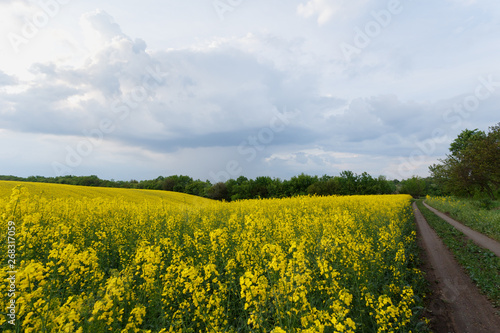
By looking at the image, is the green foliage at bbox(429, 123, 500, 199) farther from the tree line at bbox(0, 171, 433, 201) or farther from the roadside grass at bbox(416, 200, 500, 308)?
the roadside grass at bbox(416, 200, 500, 308)

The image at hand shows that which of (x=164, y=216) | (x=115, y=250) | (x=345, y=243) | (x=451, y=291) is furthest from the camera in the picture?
(x=164, y=216)

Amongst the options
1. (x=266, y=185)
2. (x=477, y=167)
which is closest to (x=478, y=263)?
(x=477, y=167)

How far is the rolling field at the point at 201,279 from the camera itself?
8.43 feet

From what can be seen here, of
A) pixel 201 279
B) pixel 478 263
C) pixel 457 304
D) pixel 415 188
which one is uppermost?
pixel 415 188

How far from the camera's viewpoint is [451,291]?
6.75m

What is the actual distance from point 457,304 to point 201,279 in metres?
6.65

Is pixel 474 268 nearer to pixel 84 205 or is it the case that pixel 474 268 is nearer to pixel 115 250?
pixel 115 250

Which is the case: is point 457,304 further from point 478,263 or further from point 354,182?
point 354,182

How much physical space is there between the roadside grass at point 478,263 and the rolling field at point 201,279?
1763 mm

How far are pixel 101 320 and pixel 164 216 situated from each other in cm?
745

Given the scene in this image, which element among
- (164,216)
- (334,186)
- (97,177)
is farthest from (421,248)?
(97,177)

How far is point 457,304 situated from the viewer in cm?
606

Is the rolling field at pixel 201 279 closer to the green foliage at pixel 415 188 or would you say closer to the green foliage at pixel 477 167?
the green foliage at pixel 477 167

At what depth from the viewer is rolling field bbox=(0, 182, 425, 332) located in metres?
2.57
